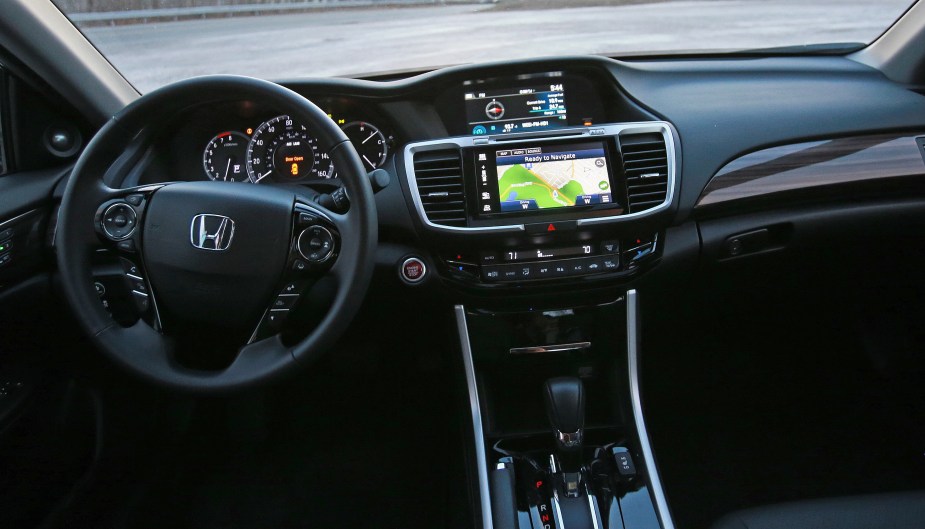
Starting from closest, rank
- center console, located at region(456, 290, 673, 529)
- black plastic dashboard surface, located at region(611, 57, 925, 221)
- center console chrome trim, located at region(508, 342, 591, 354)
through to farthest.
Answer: center console, located at region(456, 290, 673, 529) → black plastic dashboard surface, located at region(611, 57, 925, 221) → center console chrome trim, located at region(508, 342, 591, 354)

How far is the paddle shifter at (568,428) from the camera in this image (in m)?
2.02

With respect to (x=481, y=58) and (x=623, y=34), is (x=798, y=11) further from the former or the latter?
(x=481, y=58)

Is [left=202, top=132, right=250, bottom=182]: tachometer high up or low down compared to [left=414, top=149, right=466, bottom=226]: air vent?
up

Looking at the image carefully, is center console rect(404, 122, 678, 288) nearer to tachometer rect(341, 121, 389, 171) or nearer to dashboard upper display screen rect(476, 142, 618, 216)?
dashboard upper display screen rect(476, 142, 618, 216)

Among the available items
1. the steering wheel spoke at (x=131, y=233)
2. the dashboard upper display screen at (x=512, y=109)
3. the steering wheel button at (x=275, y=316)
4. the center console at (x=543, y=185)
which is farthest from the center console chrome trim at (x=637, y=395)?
the steering wheel spoke at (x=131, y=233)

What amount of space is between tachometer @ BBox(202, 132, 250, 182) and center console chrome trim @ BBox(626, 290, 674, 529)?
1200 millimetres

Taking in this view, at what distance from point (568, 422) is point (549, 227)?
53 cm

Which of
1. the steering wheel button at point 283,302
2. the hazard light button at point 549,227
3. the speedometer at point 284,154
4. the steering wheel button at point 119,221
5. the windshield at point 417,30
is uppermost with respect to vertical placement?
the windshield at point 417,30

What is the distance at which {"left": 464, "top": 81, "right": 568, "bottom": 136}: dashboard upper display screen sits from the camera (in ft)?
7.27

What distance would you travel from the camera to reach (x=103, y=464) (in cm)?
224

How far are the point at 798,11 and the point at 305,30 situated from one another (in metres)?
1.68

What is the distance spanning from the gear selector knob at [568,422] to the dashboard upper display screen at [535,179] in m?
0.52

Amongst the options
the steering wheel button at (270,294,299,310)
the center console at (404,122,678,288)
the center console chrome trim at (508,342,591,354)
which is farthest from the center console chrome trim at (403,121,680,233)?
the steering wheel button at (270,294,299,310)

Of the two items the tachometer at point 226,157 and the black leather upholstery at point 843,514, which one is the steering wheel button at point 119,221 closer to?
the tachometer at point 226,157
